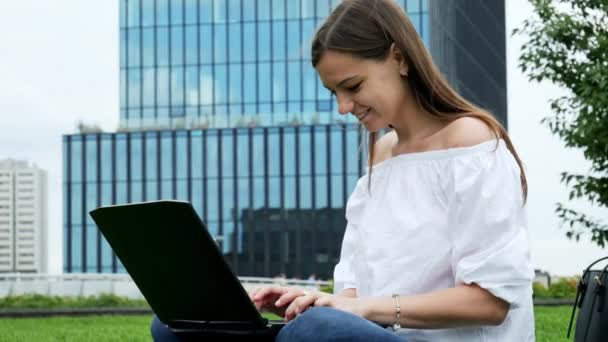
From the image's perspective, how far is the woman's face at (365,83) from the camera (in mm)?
2996

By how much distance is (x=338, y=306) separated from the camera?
112 inches

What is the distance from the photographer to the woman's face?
3.00 meters

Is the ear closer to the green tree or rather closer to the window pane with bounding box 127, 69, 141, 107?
the green tree

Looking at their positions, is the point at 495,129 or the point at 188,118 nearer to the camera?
the point at 495,129

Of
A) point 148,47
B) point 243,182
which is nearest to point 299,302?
point 243,182

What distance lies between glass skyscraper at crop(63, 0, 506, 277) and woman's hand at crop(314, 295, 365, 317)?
45268mm

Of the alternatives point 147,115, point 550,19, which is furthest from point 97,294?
point 147,115

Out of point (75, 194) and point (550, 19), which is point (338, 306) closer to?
point (550, 19)

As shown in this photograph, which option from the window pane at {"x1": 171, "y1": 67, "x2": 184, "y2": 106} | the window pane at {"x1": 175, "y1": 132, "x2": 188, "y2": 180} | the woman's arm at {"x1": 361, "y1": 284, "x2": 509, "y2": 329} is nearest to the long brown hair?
the woman's arm at {"x1": 361, "y1": 284, "x2": 509, "y2": 329}

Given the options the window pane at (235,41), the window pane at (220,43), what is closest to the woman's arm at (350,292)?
the window pane at (235,41)

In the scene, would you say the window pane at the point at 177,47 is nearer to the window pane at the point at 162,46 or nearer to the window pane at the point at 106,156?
the window pane at the point at 162,46

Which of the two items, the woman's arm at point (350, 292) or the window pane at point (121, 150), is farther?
the window pane at point (121, 150)

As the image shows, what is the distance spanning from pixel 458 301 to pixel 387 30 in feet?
2.45

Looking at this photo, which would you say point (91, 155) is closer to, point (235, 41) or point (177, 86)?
point (177, 86)
